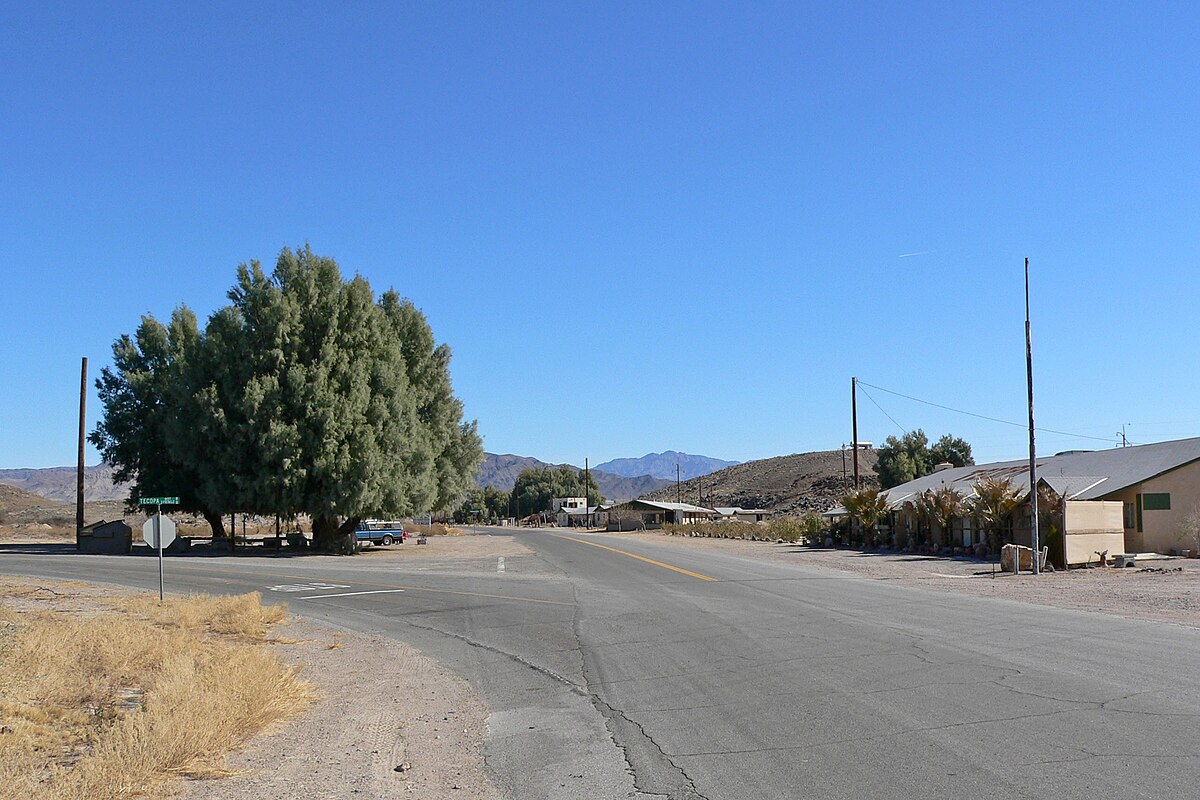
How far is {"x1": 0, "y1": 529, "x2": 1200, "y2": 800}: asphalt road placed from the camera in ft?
23.9

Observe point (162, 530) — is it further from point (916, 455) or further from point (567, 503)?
point (567, 503)

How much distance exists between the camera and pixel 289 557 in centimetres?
4553

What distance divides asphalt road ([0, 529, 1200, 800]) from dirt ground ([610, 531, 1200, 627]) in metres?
1.78

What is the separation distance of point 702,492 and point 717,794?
177821 millimetres

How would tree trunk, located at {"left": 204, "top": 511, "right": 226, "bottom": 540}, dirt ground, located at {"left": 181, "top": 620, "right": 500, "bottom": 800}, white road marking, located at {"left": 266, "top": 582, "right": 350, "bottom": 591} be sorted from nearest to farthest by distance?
dirt ground, located at {"left": 181, "top": 620, "right": 500, "bottom": 800}
white road marking, located at {"left": 266, "top": 582, "right": 350, "bottom": 591}
tree trunk, located at {"left": 204, "top": 511, "right": 226, "bottom": 540}

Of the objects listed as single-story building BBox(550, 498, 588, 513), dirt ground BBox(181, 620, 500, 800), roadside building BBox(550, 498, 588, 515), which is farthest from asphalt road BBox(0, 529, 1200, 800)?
single-story building BBox(550, 498, 588, 513)

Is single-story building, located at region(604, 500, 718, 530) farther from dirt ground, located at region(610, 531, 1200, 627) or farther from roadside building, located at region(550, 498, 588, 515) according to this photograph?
dirt ground, located at region(610, 531, 1200, 627)

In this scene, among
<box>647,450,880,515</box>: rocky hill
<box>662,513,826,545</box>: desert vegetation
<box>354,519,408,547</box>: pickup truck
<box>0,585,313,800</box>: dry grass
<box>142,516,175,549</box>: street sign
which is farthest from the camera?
<box>647,450,880,515</box>: rocky hill

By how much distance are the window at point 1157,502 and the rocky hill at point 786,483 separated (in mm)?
75441

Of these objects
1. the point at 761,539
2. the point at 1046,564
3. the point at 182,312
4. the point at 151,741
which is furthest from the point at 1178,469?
the point at 182,312

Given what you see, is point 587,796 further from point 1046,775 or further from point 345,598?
point 345,598

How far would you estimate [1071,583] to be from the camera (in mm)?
26109

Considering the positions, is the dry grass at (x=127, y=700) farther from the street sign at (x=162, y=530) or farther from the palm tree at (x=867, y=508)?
the palm tree at (x=867, y=508)

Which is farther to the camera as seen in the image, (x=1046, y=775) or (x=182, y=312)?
(x=182, y=312)
